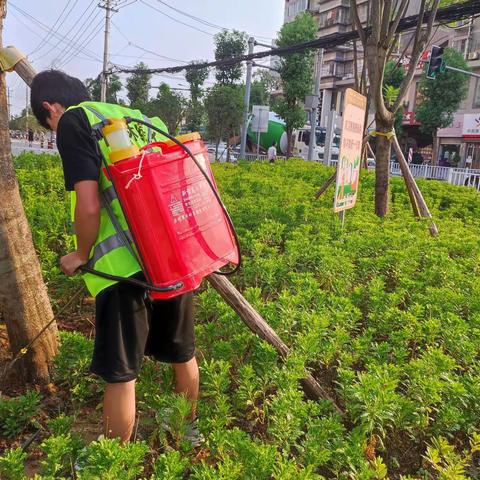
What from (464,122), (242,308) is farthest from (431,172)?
(242,308)

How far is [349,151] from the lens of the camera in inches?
213

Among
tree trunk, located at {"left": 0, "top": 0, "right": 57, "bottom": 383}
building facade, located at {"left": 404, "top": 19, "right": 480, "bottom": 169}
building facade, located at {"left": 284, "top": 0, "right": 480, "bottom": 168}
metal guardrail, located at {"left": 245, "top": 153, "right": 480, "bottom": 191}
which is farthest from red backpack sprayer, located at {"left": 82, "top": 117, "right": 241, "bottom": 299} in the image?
building facade, located at {"left": 404, "top": 19, "right": 480, "bottom": 169}

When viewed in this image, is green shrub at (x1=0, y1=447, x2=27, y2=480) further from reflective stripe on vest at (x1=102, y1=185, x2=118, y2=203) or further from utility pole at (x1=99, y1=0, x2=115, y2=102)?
utility pole at (x1=99, y1=0, x2=115, y2=102)

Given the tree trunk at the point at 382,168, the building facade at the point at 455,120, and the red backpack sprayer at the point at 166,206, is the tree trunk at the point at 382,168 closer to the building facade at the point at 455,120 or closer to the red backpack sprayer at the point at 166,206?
the red backpack sprayer at the point at 166,206

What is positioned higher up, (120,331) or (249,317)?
(120,331)

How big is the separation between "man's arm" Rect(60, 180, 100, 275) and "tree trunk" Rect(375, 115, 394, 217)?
5651 millimetres

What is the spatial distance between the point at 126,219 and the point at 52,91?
1.98 feet

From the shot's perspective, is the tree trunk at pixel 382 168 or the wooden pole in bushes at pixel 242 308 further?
the tree trunk at pixel 382 168

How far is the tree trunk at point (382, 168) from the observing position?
269 inches

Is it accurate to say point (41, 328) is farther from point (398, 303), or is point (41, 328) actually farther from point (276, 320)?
point (398, 303)

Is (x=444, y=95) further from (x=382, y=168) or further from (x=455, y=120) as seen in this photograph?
(x=382, y=168)

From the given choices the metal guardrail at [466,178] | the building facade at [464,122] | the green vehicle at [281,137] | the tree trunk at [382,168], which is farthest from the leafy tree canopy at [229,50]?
the tree trunk at [382,168]

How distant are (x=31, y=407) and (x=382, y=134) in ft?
19.1

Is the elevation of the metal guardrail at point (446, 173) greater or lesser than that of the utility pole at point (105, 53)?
lesser
